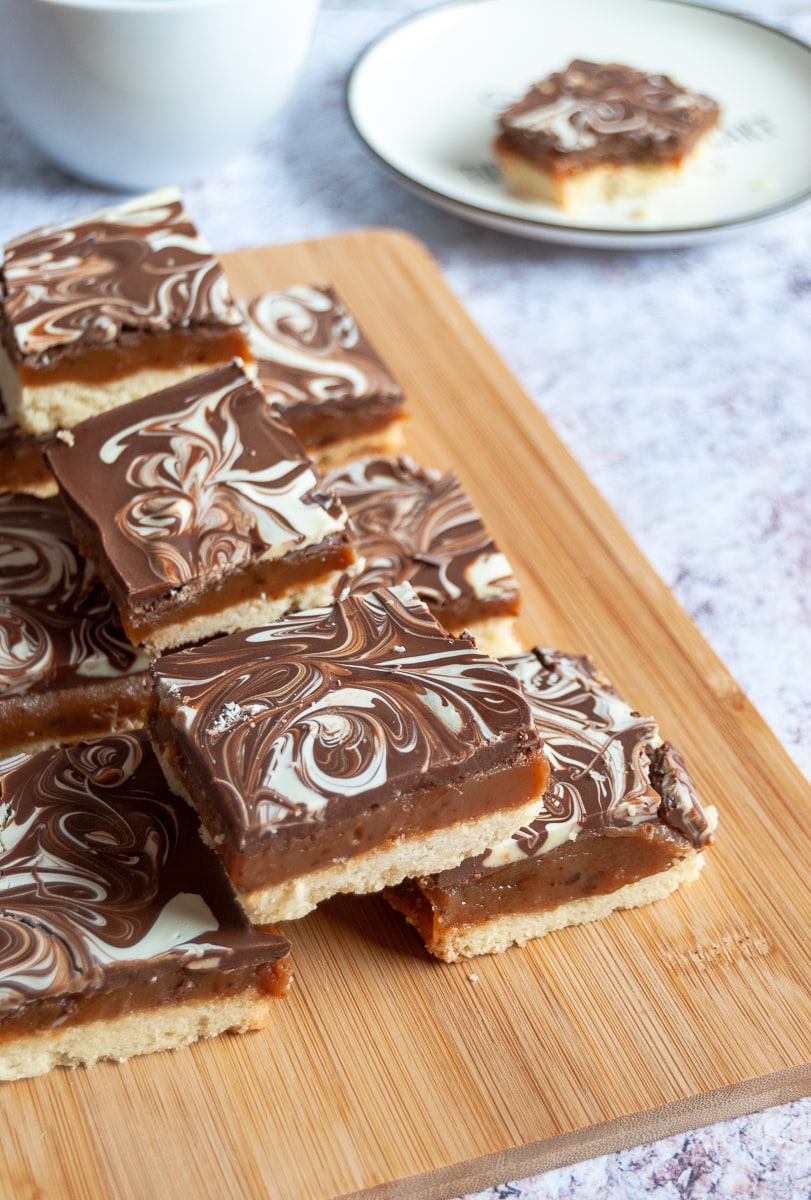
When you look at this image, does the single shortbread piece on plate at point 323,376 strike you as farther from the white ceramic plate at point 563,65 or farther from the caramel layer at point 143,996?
the caramel layer at point 143,996

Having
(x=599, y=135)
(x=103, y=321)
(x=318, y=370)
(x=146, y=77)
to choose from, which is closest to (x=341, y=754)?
(x=103, y=321)

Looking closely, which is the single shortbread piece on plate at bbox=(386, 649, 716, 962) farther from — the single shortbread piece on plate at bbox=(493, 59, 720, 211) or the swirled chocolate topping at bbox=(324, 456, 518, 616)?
the single shortbread piece on plate at bbox=(493, 59, 720, 211)

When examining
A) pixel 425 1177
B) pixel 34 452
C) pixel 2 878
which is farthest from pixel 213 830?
pixel 34 452

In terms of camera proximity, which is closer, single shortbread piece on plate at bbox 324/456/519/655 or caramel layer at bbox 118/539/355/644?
caramel layer at bbox 118/539/355/644

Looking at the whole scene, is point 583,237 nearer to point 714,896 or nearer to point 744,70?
point 744,70

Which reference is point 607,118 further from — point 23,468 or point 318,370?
point 23,468

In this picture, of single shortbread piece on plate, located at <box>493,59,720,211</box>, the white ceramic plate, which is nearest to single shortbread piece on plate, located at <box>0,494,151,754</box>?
the white ceramic plate
